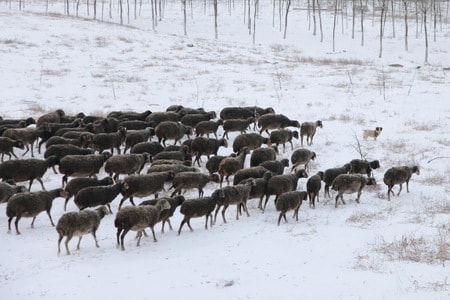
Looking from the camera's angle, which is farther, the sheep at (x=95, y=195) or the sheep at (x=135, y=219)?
the sheep at (x=95, y=195)

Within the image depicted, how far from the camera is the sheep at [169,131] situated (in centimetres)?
1962

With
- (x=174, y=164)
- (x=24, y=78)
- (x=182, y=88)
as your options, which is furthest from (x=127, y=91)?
(x=174, y=164)

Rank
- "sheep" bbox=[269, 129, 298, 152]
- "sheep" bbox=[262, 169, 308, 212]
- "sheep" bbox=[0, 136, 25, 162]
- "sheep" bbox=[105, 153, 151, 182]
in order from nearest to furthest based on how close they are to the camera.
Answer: "sheep" bbox=[262, 169, 308, 212], "sheep" bbox=[105, 153, 151, 182], "sheep" bbox=[0, 136, 25, 162], "sheep" bbox=[269, 129, 298, 152]

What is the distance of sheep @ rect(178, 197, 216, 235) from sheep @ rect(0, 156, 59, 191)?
5266mm

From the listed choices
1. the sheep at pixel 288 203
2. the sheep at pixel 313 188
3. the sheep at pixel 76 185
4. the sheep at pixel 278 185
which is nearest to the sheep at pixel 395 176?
the sheep at pixel 313 188

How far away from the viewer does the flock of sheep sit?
12.8m

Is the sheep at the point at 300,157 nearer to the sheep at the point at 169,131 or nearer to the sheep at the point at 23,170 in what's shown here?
the sheep at the point at 169,131

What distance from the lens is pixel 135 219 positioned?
466 inches

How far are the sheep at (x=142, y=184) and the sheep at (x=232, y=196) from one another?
1989mm

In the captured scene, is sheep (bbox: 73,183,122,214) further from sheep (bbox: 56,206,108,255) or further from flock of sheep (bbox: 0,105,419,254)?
sheep (bbox: 56,206,108,255)

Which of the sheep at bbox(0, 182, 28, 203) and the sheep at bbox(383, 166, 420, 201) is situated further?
the sheep at bbox(383, 166, 420, 201)

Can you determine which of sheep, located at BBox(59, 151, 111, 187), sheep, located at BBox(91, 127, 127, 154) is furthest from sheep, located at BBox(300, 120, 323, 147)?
sheep, located at BBox(59, 151, 111, 187)

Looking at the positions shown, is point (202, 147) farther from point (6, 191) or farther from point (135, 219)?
point (6, 191)

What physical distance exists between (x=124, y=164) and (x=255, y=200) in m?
4.36
